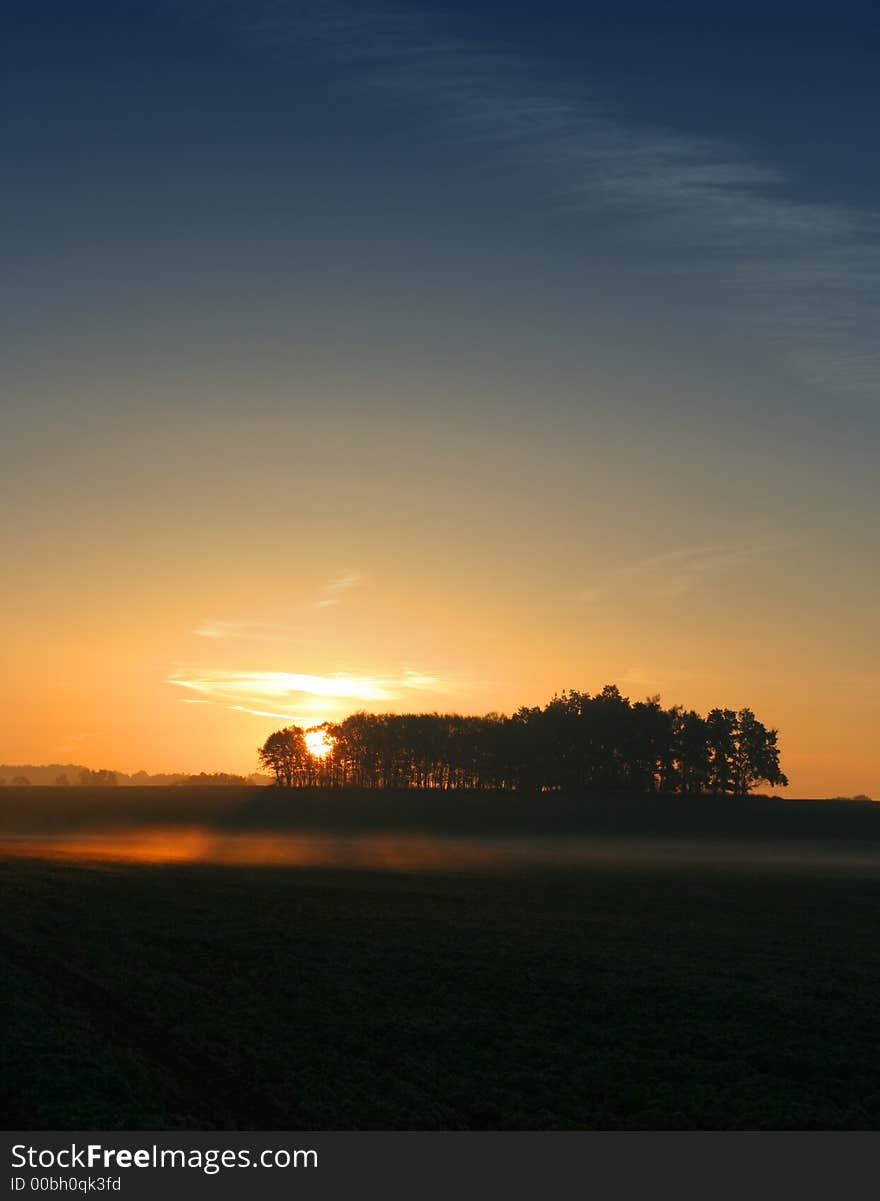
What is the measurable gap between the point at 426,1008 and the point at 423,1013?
0.49 m

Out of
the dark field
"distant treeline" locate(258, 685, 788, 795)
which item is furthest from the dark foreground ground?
"distant treeline" locate(258, 685, 788, 795)

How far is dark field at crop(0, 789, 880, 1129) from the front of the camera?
1822 cm

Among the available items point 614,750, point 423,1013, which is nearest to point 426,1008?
point 423,1013

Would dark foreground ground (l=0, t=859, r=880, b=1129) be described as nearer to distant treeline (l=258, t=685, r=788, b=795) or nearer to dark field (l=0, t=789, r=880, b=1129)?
dark field (l=0, t=789, r=880, b=1129)

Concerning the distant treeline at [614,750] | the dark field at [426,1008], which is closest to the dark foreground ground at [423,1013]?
the dark field at [426,1008]

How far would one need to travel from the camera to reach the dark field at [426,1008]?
59.8ft

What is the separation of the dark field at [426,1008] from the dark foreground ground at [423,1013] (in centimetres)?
8

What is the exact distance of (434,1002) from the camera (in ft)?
83.1

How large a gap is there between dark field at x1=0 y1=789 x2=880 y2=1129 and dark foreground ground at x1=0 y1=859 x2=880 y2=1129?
79 millimetres

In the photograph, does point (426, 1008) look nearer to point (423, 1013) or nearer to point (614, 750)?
point (423, 1013)

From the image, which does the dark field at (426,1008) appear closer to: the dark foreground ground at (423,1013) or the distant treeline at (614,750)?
the dark foreground ground at (423,1013)

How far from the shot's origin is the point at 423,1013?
24.2 m
